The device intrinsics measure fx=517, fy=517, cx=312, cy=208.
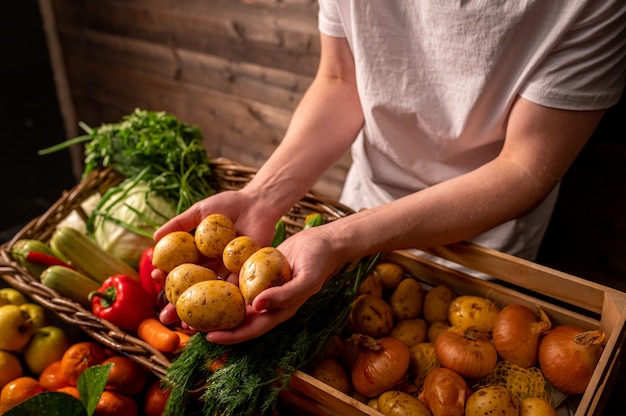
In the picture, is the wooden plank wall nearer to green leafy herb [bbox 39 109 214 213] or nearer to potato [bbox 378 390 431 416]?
green leafy herb [bbox 39 109 214 213]

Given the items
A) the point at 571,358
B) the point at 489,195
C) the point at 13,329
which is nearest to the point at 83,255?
the point at 13,329

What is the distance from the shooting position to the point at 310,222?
1.31 m

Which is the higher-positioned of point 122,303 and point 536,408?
point 536,408

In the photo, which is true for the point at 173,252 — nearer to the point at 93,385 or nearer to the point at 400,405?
the point at 93,385

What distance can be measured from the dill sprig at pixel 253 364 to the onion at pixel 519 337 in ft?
1.01

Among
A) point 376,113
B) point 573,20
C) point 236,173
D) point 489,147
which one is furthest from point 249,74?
point 573,20

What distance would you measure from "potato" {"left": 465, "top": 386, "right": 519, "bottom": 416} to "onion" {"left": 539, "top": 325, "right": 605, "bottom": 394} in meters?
0.10

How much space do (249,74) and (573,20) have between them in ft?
6.54

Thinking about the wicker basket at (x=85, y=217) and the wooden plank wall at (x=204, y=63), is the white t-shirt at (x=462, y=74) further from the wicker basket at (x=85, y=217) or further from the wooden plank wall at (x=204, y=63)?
the wooden plank wall at (x=204, y=63)

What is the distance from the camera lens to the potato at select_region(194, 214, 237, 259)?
108 cm

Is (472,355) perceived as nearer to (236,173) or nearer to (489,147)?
(489,147)

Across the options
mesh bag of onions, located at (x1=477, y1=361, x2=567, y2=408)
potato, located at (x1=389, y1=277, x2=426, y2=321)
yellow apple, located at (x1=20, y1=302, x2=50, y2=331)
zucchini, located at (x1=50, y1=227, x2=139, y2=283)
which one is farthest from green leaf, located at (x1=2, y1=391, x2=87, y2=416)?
mesh bag of onions, located at (x1=477, y1=361, x2=567, y2=408)

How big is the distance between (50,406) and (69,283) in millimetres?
395

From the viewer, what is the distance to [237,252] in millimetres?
1033
